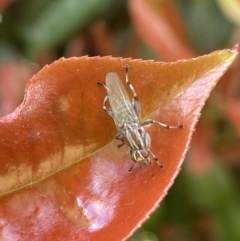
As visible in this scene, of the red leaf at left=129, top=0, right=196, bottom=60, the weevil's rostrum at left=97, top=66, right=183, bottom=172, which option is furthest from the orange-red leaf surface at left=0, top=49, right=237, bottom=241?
the red leaf at left=129, top=0, right=196, bottom=60

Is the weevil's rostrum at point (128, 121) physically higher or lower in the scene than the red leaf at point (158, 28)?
higher

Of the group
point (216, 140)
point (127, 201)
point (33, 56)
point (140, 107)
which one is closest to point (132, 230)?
point (127, 201)

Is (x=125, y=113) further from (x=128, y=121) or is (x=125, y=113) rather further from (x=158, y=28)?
(x=158, y=28)

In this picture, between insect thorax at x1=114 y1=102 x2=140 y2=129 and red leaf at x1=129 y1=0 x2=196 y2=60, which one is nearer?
insect thorax at x1=114 y1=102 x2=140 y2=129

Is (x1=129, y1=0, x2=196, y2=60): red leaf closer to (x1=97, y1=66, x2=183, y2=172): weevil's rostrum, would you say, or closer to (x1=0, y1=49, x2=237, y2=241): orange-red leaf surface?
(x1=97, y1=66, x2=183, y2=172): weevil's rostrum

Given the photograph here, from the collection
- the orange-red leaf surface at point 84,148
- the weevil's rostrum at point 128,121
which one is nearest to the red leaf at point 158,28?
the weevil's rostrum at point 128,121

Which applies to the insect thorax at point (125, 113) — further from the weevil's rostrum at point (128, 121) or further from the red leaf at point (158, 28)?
the red leaf at point (158, 28)
